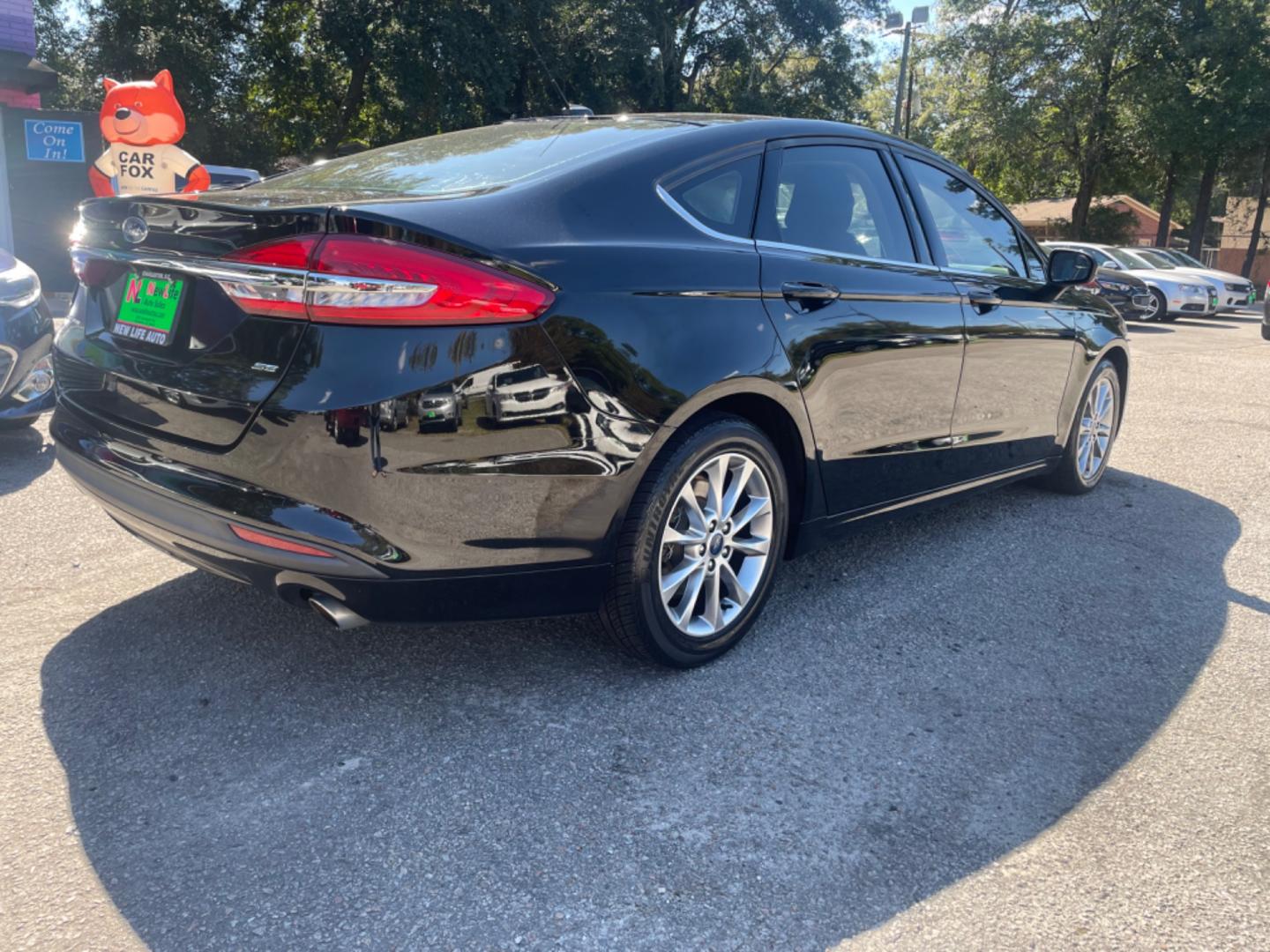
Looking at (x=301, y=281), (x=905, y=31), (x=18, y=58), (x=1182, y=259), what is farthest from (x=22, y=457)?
(x=905, y=31)

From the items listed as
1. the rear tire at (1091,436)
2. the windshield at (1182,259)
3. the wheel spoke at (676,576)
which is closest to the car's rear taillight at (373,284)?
the wheel spoke at (676,576)

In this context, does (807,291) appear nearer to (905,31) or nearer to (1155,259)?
(1155,259)

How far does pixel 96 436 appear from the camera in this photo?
2838 millimetres

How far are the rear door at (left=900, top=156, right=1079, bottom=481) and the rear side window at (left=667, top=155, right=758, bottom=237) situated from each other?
3.46ft

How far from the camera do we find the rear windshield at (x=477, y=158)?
285 centimetres

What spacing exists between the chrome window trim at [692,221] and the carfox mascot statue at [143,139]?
1087 cm

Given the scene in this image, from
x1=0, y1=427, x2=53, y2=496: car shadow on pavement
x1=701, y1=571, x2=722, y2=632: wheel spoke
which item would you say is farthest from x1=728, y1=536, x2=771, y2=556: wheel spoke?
x1=0, y1=427, x2=53, y2=496: car shadow on pavement

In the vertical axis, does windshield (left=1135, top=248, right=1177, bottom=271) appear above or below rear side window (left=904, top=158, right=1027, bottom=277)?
below

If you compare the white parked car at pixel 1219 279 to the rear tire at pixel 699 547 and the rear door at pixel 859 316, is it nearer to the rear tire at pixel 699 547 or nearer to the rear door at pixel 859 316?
the rear door at pixel 859 316

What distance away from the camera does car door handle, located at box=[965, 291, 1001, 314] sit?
408 centimetres

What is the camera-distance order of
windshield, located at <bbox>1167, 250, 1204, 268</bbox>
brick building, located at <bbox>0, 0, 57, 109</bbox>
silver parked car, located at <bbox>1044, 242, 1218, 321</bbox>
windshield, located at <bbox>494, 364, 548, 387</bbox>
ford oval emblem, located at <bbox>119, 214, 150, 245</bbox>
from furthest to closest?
windshield, located at <bbox>1167, 250, 1204, 268</bbox>, silver parked car, located at <bbox>1044, 242, 1218, 321</bbox>, brick building, located at <bbox>0, 0, 57, 109</bbox>, ford oval emblem, located at <bbox>119, 214, 150, 245</bbox>, windshield, located at <bbox>494, 364, 548, 387</bbox>

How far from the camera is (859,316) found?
345cm

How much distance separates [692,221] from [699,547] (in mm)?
943

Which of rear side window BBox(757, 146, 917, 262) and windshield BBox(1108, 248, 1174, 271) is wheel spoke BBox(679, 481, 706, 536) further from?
windshield BBox(1108, 248, 1174, 271)
